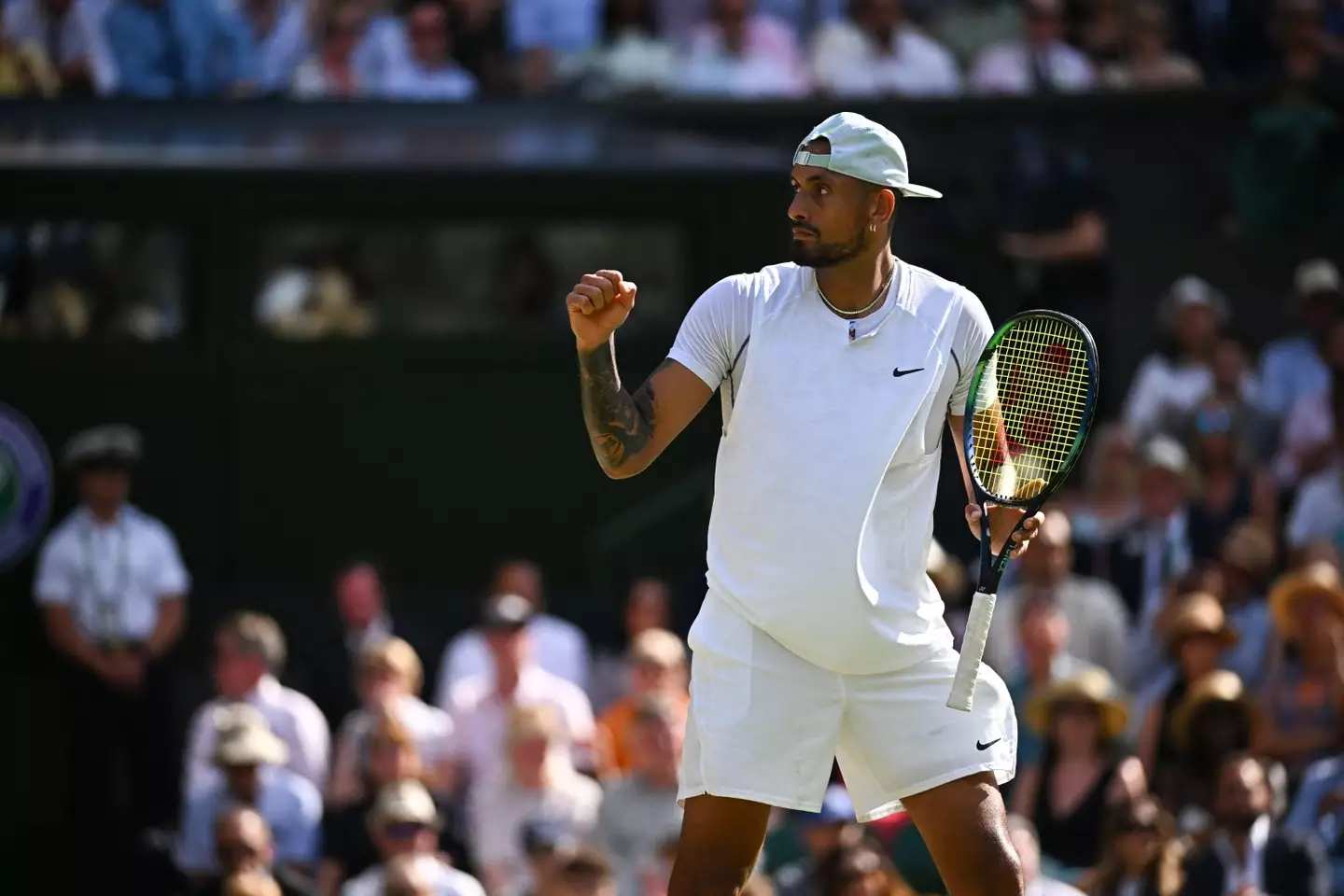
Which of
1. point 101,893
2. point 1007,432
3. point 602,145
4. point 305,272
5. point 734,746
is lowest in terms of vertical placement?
point 101,893

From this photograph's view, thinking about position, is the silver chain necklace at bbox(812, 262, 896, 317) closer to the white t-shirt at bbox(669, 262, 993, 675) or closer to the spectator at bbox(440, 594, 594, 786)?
the white t-shirt at bbox(669, 262, 993, 675)

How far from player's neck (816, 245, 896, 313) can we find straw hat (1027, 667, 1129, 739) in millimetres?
3788

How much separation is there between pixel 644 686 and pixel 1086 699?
1825 mm

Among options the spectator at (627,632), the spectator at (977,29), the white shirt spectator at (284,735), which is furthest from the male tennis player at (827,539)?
the spectator at (977,29)

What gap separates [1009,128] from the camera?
11523 millimetres

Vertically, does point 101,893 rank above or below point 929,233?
below

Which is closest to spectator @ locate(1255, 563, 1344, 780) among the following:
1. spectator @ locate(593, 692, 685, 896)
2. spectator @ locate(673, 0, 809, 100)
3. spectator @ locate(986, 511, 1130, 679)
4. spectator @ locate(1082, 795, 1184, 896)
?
spectator @ locate(986, 511, 1130, 679)

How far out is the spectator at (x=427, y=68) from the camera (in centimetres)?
1173

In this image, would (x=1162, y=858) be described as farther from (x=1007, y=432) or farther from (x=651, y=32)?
(x=651, y=32)

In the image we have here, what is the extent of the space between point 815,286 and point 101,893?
5.88 metres

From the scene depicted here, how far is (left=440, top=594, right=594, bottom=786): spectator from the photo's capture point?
30.0 ft

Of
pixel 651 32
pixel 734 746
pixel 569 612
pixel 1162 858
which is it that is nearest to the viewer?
pixel 734 746

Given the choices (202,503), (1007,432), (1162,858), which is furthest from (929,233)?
(1007,432)

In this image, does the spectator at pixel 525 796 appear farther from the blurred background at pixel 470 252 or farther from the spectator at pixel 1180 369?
the spectator at pixel 1180 369
